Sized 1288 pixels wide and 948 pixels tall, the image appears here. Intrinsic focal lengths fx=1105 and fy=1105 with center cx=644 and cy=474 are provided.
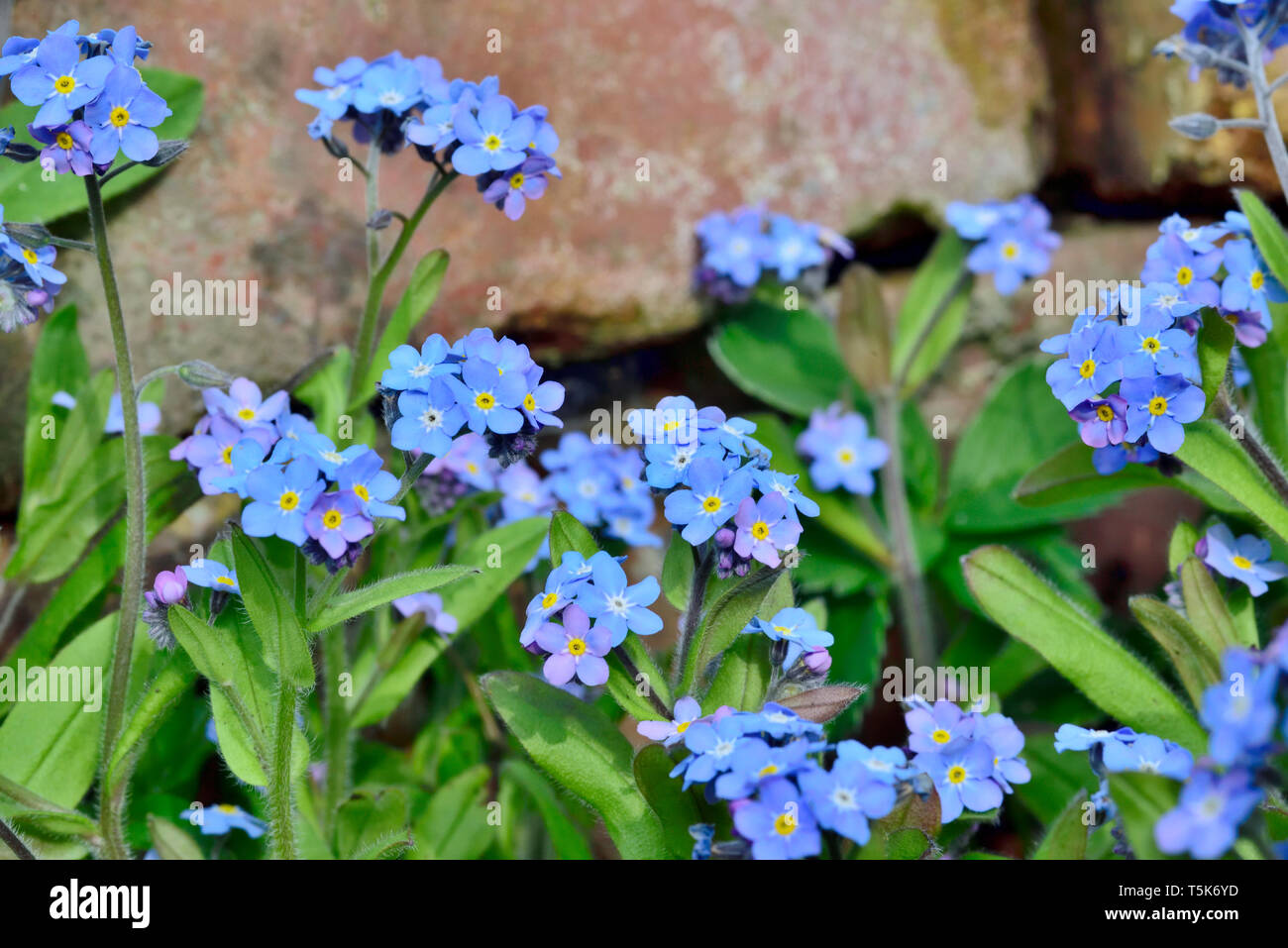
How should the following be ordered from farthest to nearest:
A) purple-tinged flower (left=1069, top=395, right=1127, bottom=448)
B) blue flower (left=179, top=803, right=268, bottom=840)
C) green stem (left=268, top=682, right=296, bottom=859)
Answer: blue flower (left=179, top=803, right=268, bottom=840)
purple-tinged flower (left=1069, top=395, right=1127, bottom=448)
green stem (left=268, top=682, right=296, bottom=859)

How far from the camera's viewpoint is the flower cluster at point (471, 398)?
5.84ft

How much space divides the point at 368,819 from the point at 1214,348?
77.9 inches

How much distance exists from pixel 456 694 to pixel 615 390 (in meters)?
1.08

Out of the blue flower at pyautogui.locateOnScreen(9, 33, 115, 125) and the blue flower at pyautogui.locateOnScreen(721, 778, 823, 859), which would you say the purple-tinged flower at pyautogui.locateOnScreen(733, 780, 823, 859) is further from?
the blue flower at pyautogui.locateOnScreen(9, 33, 115, 125)

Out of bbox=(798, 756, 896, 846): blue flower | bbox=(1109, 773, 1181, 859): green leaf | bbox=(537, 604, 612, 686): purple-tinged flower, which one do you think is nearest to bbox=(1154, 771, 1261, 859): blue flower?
bbox=(1109, 773, 1181, 859): green leaf

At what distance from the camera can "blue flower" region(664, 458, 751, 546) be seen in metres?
1.79

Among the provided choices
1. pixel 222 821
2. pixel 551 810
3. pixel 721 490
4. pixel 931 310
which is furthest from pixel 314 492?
pixel 931 310

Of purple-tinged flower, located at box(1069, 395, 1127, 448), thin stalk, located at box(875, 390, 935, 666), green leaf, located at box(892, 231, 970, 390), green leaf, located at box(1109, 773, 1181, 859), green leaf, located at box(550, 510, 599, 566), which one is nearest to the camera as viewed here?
green leaf, located at box(1109, 773, 1181, 859)

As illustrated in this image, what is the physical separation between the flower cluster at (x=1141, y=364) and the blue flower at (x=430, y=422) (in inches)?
44.0

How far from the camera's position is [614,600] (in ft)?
6.07

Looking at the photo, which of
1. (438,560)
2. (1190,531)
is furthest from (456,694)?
(1190,531)

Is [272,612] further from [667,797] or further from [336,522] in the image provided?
[667,797]

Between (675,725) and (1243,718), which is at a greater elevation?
(1243,718)

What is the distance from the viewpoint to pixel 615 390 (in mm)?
3561
